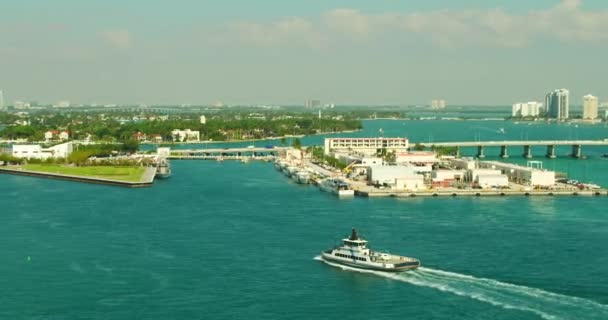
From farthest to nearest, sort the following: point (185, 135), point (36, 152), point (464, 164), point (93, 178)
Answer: point (185, 135)
point (36, 152)
point (464, 164)
point (93, 178)

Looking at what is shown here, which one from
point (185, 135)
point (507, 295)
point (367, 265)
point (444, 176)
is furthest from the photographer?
point (185, 135)

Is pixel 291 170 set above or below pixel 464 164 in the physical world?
below

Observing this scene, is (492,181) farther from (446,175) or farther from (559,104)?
(559,104)

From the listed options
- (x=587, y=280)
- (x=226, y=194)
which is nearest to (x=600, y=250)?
(x=587, y=280)

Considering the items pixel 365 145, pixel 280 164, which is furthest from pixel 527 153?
pixel 280 164

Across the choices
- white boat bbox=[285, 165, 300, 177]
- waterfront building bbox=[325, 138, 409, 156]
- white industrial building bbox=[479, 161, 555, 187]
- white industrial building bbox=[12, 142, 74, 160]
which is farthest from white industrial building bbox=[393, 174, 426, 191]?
white industrial building bbox=[12, 142, 74, 160]

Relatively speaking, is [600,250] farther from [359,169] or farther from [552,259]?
[359,169]
